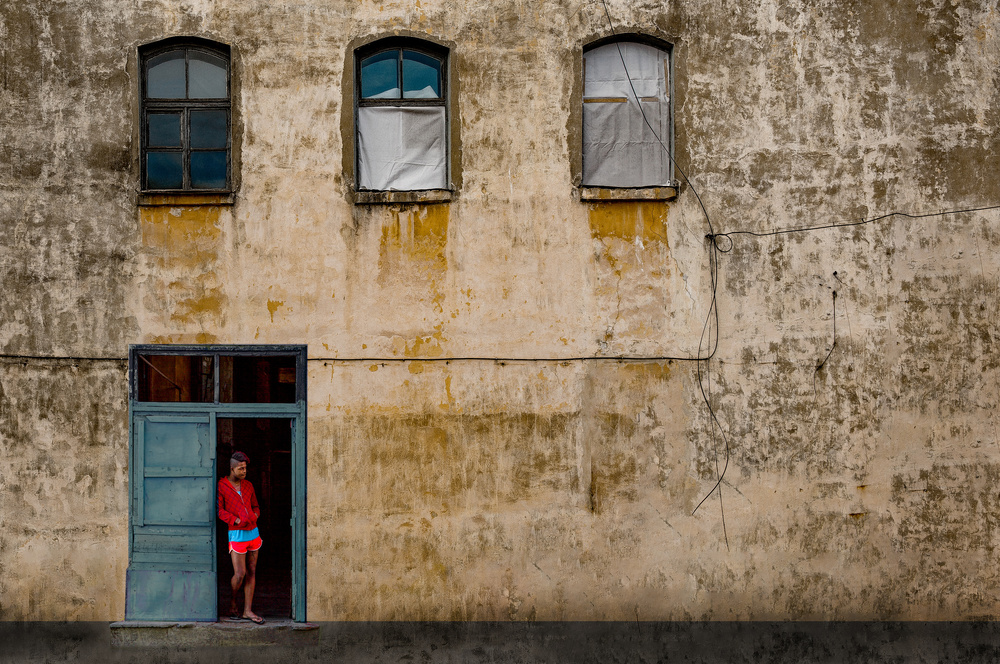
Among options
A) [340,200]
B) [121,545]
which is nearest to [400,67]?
[340,200]

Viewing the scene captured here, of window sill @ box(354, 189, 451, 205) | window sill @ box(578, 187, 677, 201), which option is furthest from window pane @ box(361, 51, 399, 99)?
window sill @ box(578, 187, 677, 201)

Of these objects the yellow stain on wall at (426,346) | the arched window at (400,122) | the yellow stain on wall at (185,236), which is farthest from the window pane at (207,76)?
the yellow stain on wall at (426,346)

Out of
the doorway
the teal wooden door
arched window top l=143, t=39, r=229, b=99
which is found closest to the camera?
the teal wooden door

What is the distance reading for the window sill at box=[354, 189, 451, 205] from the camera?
26.0ft

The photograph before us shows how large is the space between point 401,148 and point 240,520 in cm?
407

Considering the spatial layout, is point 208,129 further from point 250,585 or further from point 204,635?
point 204,635

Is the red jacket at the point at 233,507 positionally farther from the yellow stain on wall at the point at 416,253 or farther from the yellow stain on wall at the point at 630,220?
the yellow stain on wall at the point at 630,220

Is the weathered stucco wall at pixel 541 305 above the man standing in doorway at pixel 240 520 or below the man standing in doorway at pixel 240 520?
above

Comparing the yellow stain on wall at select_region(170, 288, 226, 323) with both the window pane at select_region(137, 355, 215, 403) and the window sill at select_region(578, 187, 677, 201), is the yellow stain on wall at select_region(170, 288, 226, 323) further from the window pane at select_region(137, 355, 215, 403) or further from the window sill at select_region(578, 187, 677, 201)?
the window sill at select_region(578, 187, 677, 201)

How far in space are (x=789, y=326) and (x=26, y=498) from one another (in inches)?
307

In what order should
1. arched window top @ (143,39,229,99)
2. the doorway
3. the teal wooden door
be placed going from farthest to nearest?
1. the doorway
2. arched window top @ (143,39,229,99)
3. the teal wooden door

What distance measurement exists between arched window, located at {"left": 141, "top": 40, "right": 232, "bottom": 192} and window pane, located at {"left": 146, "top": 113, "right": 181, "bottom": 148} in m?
0.01

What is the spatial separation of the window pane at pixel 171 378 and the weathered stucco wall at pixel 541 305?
25 centimetres

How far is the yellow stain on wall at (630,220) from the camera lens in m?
7.98
